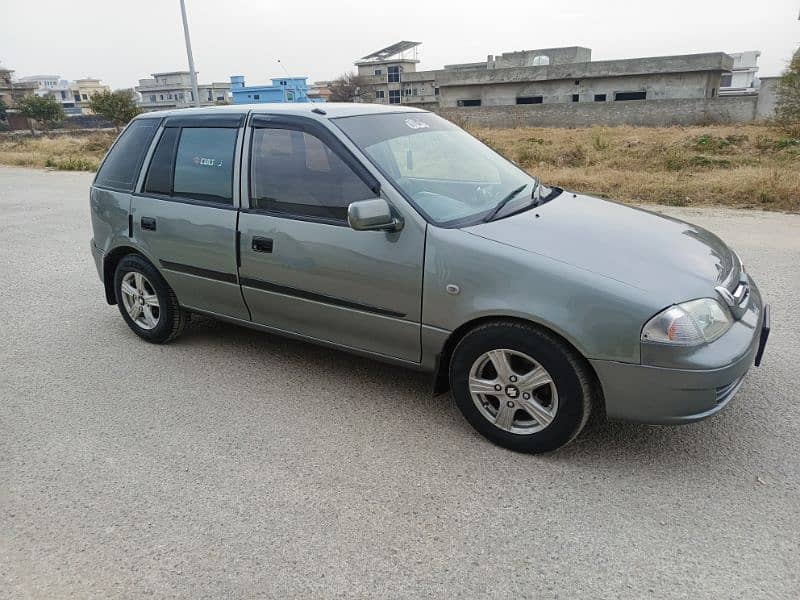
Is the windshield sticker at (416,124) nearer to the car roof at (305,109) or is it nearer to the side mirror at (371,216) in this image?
the car roof at (305,109)

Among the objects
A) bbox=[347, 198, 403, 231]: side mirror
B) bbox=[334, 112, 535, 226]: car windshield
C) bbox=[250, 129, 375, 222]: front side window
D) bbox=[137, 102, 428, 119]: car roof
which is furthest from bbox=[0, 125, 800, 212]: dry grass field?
bbox=[347, 198, 403, 231]: side mirror

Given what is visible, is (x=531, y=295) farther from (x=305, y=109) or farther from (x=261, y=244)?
(x=305, y=109)

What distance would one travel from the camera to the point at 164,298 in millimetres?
4680

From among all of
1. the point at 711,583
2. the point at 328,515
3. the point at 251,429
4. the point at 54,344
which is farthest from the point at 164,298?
the point at 711,583

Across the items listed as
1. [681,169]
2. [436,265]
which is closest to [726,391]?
[436,265]

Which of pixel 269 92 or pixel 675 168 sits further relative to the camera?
pixel 269 92

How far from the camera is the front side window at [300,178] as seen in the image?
3.62 m

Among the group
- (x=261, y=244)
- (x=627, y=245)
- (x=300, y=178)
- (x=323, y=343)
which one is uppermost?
(x=300, y=178)

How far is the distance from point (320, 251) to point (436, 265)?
774 mm

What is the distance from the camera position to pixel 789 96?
90.0ft

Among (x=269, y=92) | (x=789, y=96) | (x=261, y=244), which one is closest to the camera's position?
(x=261, y=244)

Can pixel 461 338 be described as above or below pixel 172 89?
below

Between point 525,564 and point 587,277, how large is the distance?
4.32ft

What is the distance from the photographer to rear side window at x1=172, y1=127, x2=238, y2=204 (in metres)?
4.12
